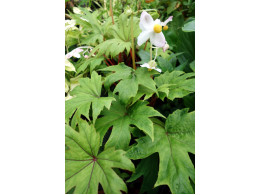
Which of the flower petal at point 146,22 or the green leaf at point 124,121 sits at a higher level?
the flower petal at point 146,22

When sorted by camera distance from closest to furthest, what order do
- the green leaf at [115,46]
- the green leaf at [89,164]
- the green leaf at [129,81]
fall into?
the green leaf at [89,164] → the green leaf at [129,81] → the green leaf at [115,46]

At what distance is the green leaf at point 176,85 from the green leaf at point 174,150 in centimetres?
8

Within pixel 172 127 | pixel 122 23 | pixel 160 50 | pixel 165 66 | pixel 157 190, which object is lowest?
pixel 157 190

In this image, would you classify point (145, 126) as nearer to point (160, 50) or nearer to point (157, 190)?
point (157, 190)

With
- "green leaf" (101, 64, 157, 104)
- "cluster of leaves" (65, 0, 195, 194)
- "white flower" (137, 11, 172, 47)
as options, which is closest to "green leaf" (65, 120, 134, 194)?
"cluster of leaves" (65, 0, 195, 194)

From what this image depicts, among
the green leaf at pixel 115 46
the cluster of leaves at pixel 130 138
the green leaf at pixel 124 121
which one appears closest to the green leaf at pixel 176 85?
the cluster of leaves at pixel 130 138

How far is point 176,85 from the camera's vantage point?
73cm

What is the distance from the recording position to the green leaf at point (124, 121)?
609 millimetres

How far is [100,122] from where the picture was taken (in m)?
0.69

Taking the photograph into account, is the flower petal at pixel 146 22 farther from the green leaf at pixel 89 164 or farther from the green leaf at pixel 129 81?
the green leaf at pixel 89 164

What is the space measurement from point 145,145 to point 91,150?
0.61 ft

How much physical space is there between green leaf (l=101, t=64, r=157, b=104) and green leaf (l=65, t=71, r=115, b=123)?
0.16 feet
